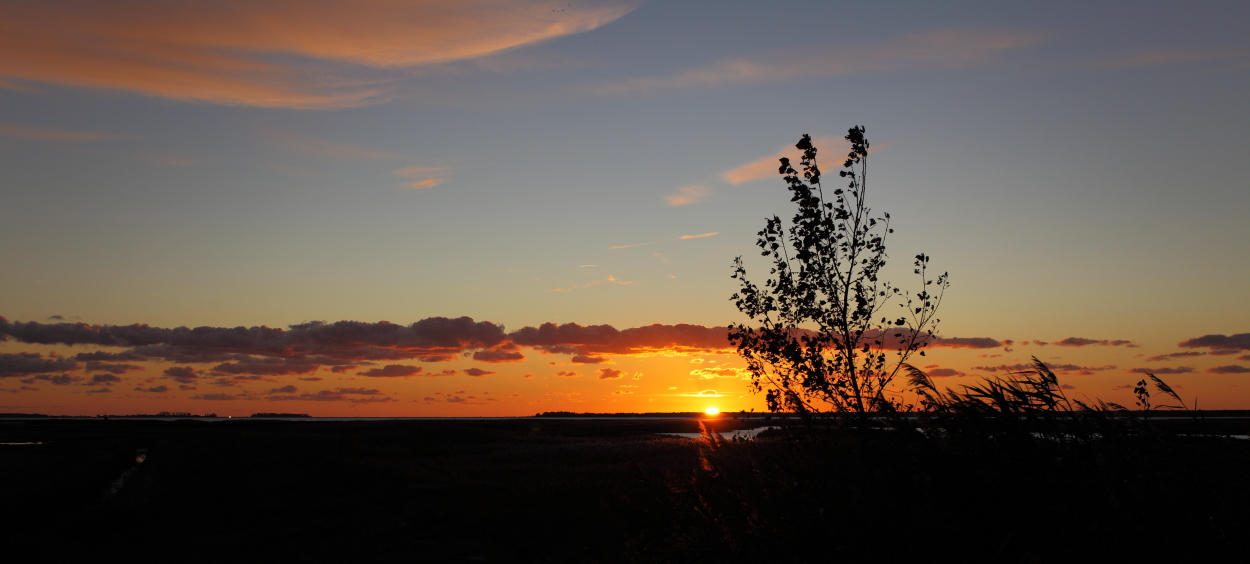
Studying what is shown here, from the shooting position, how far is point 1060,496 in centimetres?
513

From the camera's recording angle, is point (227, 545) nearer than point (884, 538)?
No

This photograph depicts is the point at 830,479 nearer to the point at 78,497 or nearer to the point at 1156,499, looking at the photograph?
the point at 1156,499

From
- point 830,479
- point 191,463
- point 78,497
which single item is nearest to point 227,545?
point 78,497

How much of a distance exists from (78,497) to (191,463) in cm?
A: 1158

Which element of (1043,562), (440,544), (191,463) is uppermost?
(440,544)

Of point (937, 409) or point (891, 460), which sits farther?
point (937, 409)

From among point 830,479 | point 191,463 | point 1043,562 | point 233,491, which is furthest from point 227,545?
point 191,463

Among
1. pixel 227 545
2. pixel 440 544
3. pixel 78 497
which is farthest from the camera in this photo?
pixel 78 497

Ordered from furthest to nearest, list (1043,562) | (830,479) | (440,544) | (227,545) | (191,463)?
(191,463), (227,545), (830,479), (1043,562), (440,544)

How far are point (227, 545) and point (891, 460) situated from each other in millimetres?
20141

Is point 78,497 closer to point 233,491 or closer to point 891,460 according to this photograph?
point 233,491

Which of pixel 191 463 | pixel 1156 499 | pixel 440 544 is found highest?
pixel 440 544

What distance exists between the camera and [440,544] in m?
3.15

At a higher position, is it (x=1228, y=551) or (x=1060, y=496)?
(x=1060, y=496)
